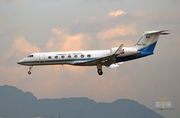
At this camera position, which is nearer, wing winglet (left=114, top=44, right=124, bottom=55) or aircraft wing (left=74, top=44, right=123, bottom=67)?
wing winglet (left=114, top=44, right=124, bottom=55)

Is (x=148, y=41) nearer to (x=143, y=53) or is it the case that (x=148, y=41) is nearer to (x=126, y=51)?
(x=143, y=53)

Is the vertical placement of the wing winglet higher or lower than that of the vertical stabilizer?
lower

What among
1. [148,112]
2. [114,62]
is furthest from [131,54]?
[148,112]

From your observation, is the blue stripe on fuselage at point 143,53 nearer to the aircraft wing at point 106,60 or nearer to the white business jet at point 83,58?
the white business jet at point 83,58

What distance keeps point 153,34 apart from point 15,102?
9377 cm

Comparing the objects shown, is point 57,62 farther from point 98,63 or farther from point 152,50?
point 152,50

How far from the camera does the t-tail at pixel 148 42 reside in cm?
5850

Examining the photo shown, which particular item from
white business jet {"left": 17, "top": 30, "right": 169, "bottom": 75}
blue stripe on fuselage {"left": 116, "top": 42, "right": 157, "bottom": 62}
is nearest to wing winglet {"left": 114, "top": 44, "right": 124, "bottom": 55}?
white business jet {"left": 17, "top": 30, "right": 169, "bottom": 75}

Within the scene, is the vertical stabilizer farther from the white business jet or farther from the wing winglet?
the wing winglet

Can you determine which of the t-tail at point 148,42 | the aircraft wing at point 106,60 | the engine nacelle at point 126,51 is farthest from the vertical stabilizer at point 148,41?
the aircraft wing at point 106,60

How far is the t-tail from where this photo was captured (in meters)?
58.5

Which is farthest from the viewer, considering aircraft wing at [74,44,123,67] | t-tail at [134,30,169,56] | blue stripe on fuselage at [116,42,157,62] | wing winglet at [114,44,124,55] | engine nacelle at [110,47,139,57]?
t-tail at [134,30,169,56]

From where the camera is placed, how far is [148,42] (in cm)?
5891

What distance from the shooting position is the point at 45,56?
56.9 metres
